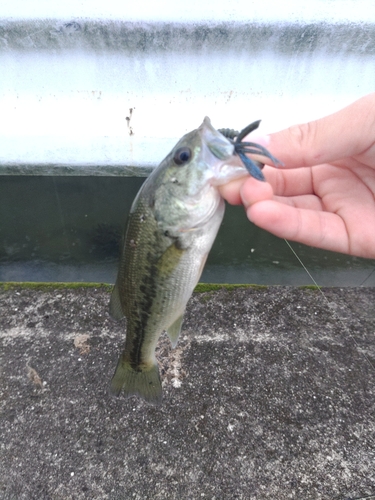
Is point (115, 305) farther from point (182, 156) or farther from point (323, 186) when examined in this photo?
point (323, 186)

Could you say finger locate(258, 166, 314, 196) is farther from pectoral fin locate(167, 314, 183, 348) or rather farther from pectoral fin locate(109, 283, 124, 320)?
pectoral fin locate(109, 283, 124, 320)

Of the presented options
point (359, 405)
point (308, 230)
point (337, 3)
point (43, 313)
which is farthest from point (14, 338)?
point (337, 3)

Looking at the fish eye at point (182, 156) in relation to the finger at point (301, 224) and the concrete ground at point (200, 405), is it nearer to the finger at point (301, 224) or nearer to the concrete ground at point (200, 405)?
the finger at point (301, 224)

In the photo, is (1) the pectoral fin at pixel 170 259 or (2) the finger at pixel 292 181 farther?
(2) the finger at pixel 292 181

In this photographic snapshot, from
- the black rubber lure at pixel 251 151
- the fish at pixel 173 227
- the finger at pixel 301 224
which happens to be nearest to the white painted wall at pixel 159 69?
the finger at pixel 301 224

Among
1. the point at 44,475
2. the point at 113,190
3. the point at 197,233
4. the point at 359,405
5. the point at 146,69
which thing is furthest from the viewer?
the point at 113,190

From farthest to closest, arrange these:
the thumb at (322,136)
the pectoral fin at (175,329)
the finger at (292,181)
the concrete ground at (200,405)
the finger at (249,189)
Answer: the concrete ground at (200,405)
the finger at (292,181)
the pectoral fin at (175,329)
the thumb at (322,136)
the finger at (249,189)

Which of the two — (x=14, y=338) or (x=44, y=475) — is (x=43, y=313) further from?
(x=44, y=475)
